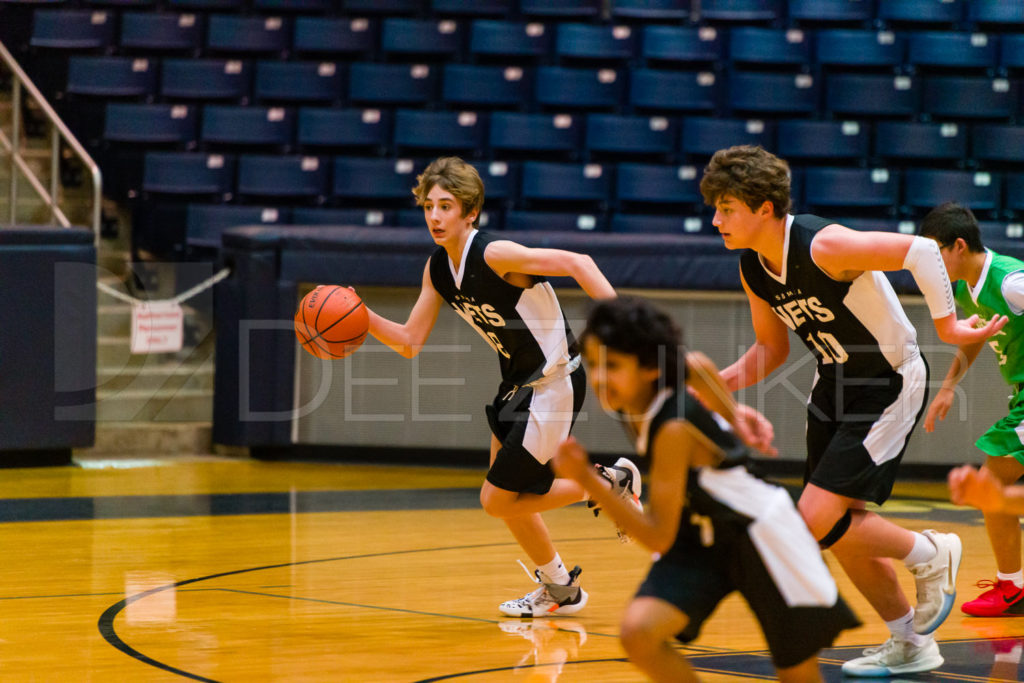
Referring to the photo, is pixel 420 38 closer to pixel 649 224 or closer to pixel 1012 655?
pixel 649 224

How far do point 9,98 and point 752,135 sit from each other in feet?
21.3

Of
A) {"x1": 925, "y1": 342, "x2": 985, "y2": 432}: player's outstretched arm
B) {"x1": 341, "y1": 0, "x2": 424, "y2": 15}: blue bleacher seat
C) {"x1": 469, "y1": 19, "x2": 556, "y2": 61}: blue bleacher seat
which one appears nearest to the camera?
{"x1": 925, "y1": 342, "x2": 985, "y2": 432}: player's outstretched arm

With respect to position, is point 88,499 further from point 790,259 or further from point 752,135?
point 752,135

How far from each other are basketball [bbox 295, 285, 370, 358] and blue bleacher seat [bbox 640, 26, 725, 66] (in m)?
6.81

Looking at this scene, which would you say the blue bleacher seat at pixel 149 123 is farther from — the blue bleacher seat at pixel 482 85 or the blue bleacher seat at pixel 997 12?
the blue bleacher seat at pixel 997 12

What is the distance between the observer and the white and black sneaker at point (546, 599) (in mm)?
4699

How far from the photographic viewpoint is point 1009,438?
4.73 meters

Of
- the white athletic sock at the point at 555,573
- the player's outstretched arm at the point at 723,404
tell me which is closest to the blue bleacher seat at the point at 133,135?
the white athletic sock at the point at 555,573

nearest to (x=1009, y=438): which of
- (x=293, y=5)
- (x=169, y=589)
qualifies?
(x=169, y=589)

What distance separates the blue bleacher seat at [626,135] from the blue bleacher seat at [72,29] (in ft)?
15.5

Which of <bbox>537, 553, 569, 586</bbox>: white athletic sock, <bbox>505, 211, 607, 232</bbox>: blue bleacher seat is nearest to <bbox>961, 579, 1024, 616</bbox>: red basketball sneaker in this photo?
<bbox>537, 553, 569, 586</bbox>: white athletic sock

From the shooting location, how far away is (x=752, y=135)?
10359mm

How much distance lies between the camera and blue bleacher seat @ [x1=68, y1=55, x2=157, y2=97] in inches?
424

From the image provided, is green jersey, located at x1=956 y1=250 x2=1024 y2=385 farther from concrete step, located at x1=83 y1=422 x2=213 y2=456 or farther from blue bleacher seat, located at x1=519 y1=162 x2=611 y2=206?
concrete step, located at x1=83 y1=422 x2=213 y2=456
